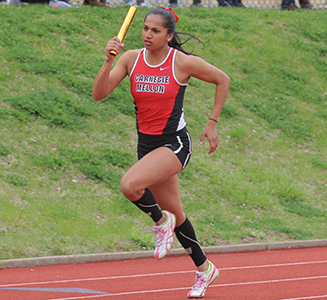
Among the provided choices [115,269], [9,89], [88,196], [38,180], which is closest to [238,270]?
[115,269]

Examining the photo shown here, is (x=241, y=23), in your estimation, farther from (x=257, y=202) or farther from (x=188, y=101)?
(x=257, y=202)

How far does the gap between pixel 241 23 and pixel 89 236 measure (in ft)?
37.3

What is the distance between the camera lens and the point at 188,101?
14.2 metres

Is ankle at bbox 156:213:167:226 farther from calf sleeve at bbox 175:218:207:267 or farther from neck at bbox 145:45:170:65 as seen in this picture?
neck at bbox 145:45:170:65

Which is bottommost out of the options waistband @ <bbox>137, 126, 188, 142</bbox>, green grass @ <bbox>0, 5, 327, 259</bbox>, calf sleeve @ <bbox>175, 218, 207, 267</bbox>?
green grass @ <bbox>0, 5, 327, 259</bbox>

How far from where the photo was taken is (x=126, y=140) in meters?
12.0

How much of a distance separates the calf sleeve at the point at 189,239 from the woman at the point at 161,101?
0.33 meters

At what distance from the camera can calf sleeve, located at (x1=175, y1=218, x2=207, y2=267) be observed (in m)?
5.86

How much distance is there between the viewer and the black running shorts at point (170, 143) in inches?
210

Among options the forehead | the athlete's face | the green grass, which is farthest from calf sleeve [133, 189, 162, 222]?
the green grass

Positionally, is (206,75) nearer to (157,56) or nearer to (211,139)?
(157,56)

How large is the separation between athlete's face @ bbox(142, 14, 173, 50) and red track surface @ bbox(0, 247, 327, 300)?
105 inches

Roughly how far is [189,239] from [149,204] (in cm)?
93

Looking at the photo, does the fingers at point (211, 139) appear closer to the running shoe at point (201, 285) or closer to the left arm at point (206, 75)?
the left arm at point (206, 75)
